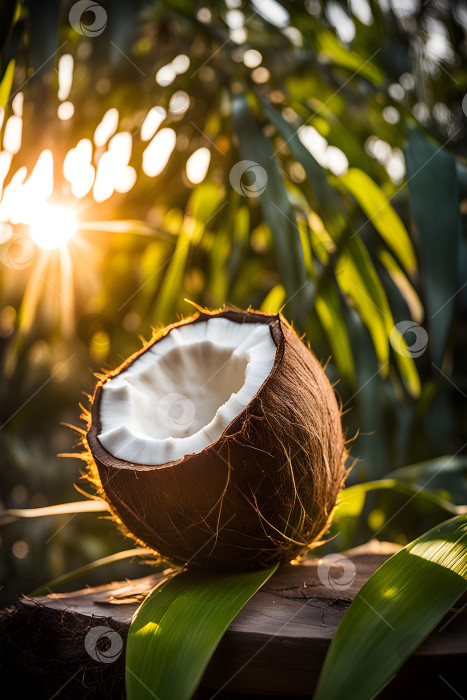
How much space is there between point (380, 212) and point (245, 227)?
20cm

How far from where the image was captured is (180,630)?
265 mm

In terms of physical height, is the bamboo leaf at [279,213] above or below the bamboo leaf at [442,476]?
above

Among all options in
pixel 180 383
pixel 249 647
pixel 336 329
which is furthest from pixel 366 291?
pixel 249 647

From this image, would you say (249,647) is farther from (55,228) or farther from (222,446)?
(55,228)

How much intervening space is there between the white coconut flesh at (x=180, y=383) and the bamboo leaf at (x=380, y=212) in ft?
0.82

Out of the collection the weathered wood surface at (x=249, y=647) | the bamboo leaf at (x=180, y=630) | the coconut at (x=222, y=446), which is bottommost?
the weathered wood surface at (x=249, y=647)

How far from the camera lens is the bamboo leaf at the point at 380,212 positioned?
531 millimetres

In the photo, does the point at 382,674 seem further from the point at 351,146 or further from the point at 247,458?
the point at 351,146

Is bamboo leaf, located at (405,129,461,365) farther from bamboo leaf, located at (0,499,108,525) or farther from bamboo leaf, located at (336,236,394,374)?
bamboo leaf, located at (0,499,108,525)

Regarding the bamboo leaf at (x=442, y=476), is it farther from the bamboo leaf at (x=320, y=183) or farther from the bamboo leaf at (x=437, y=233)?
the bamboo leaf at (x=320, y=183)

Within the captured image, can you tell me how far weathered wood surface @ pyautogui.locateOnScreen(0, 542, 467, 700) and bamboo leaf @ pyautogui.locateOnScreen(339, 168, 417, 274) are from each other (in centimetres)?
32

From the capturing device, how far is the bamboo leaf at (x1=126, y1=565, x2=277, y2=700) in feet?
0.77

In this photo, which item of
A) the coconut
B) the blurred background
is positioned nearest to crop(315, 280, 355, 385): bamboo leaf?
the blurred background

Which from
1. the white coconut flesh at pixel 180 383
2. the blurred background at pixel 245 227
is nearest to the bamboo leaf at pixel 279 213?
the blurred background at pixel 245 227
